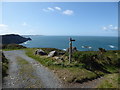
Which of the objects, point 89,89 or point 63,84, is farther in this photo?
point 63,84

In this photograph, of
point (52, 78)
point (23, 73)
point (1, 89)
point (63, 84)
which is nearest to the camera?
point (1, 89)

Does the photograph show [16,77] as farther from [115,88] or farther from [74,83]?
[115,88]

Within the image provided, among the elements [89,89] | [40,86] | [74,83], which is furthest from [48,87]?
[89,89]

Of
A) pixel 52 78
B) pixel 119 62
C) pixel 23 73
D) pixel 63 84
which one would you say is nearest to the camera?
pixel 63 84

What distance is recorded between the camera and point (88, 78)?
1089cm

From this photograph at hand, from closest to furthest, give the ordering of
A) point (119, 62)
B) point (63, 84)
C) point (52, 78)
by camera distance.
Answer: point (63, 84) < point (52, 78) < point (119, 62)

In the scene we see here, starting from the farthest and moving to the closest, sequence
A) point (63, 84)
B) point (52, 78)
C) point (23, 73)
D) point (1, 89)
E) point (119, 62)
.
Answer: point (119, 62), point (23, 73), point (52, 78), point (63, 84), point (1, 89)

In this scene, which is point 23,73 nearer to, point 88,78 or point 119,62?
point 88,78

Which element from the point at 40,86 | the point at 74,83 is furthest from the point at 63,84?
the point at 40,86

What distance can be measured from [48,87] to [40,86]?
0.62 meters

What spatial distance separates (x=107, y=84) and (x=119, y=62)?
9958mm

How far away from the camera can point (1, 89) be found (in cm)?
845

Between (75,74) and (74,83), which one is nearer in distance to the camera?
(74,83)

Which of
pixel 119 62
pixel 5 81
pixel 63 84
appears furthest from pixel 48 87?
pixel 119 62
